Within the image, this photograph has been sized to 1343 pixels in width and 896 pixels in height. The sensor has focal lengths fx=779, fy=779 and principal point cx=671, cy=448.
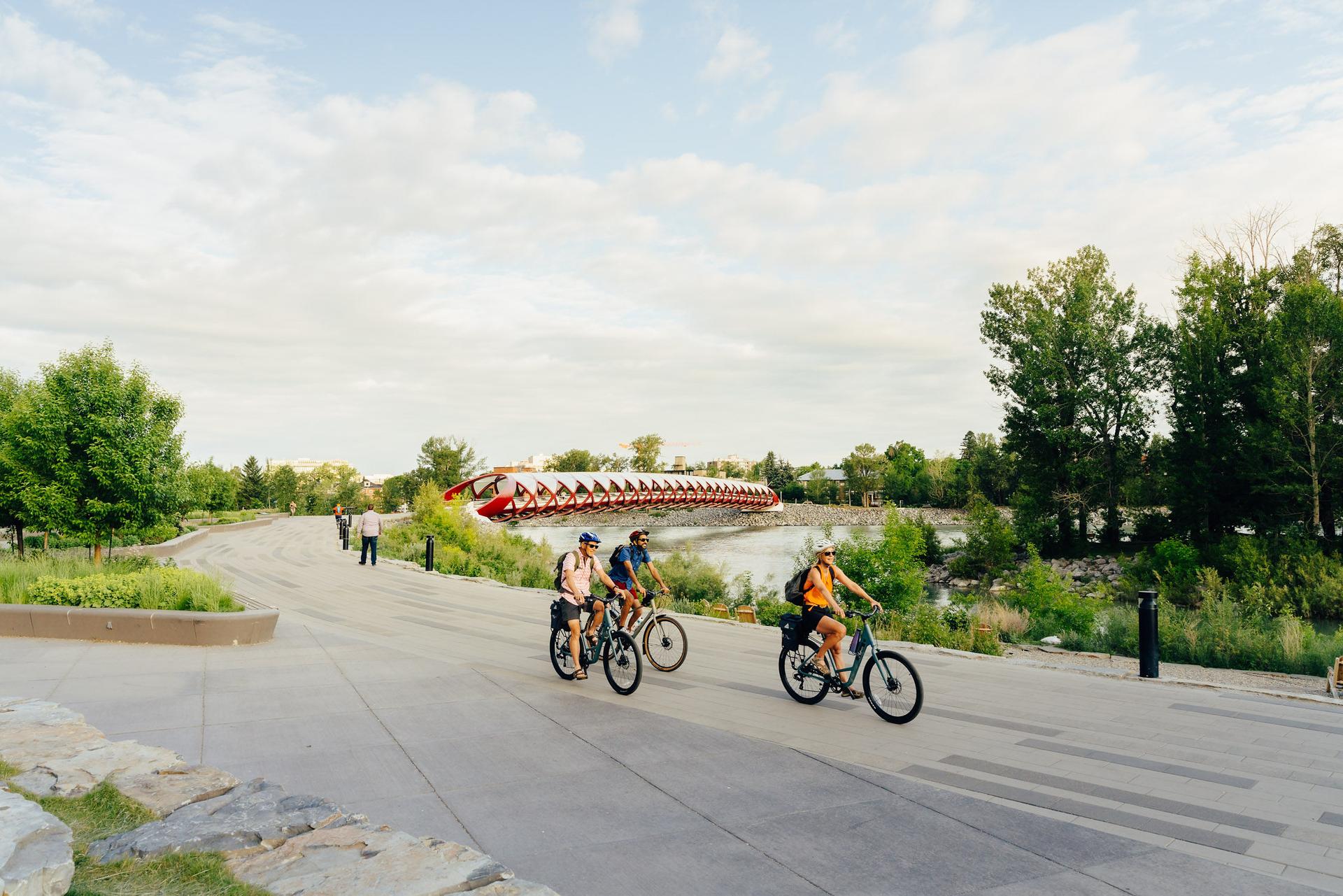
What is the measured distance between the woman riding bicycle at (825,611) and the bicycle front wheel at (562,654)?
2.69 metres

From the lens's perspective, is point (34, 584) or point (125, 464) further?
point (125, 464)

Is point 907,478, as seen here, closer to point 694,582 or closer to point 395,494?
point 395,494

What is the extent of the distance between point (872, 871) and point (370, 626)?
33.1 ft

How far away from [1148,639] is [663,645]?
17.8 ft

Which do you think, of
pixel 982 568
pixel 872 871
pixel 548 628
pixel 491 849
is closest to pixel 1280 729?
pixel 872 871

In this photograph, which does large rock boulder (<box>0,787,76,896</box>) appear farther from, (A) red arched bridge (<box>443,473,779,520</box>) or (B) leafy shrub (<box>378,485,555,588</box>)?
(A) red arched bridge (<box>443,473,779,520</box>)

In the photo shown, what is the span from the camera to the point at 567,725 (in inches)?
261

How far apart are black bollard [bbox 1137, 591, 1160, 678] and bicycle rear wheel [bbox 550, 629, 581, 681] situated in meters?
6.30

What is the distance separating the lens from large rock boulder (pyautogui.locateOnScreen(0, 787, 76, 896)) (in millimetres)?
2846

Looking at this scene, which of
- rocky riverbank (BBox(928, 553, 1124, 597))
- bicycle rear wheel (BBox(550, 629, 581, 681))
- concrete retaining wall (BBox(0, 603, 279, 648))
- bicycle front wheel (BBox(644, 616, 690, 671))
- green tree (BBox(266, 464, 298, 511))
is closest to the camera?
bicycle rear wheel (BBox(550, 629, 581, 681))

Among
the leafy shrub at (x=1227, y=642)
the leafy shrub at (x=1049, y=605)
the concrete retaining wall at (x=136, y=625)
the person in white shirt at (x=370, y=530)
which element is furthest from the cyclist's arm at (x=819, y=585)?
the person in white shirt at (x=370, y=530)

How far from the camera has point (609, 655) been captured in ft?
26.6

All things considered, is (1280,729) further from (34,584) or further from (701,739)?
(34,584)

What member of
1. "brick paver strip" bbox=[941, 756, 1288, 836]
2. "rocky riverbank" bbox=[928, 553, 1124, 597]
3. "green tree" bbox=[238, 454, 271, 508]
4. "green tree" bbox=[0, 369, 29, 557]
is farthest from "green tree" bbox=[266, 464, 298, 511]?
"brick paver strip" bbox=[941, 756, 1288, 836]
